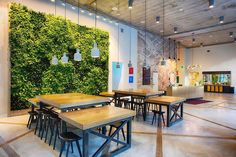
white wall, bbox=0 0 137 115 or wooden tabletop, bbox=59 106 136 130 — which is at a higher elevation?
white wall, bbox=0 0 137 115

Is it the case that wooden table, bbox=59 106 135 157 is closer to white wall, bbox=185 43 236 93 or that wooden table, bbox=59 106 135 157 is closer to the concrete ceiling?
the concrete ceiling

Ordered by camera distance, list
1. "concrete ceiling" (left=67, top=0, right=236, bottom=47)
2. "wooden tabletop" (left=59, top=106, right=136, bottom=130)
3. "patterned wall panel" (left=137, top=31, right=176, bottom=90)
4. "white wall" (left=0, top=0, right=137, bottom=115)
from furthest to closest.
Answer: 1. "patterned wall panel" (left=137, top=31, right=176, bottom=90)
2. "concrete ceiling" (left=67, top=0, right=236, bottom=47)
3. "white wall" (left=0, top=0, right=137, bottom=115)
4. "wooden tabletop" (left=59, top=106, right=136, bottom=130)

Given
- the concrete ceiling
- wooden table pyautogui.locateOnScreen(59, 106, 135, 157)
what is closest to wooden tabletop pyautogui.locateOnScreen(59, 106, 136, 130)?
wooden table pyautogui.locateOnScreen(59, 106, 135, 157)

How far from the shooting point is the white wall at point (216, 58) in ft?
46.6

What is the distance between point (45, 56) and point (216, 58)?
14605 millimetres

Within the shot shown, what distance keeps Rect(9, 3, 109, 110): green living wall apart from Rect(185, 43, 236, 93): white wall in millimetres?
→ 11910

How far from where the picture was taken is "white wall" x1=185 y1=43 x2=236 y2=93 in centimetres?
1420

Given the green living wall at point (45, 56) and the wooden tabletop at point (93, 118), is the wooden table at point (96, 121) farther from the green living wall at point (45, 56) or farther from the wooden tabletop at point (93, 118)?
the green living wall at point (45, 56)

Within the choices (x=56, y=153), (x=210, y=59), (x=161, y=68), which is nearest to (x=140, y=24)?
(x=161, y=68)

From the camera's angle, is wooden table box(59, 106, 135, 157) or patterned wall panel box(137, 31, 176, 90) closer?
wooden table box(59, 106, 135, 157)

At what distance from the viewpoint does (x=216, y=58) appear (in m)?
15.2

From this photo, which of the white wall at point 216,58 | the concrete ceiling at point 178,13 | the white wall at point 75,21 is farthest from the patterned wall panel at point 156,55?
the white wall at point 216,58

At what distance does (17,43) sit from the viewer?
5.74 m

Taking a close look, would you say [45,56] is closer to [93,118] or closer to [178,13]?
[93,118]
